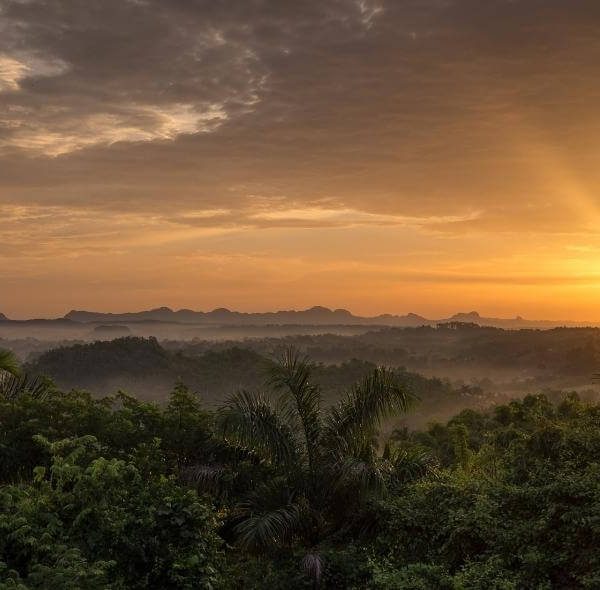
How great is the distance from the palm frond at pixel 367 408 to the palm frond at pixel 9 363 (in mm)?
6734

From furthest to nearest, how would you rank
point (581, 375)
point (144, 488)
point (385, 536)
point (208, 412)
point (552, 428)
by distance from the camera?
point (581, 375) < point (208, 412) < point (552, 428) < point (385, 536) < point (144, 488)

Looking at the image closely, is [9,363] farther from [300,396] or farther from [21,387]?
[300,396]

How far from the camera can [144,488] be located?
33.4ft

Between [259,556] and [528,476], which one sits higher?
[528,476]

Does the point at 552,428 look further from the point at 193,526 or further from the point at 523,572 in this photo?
the point at 193,526

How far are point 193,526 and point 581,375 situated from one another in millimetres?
146988

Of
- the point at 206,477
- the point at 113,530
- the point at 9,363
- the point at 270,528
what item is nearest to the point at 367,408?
the point at 270,528

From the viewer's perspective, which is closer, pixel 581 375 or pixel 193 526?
pixel 193 526

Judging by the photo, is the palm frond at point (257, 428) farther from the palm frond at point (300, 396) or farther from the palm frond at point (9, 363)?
the palm frond at point (9, 363)

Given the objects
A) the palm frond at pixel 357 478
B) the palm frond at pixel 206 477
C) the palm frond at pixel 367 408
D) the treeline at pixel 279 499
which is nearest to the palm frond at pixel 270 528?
the treeline at pixel 279 499

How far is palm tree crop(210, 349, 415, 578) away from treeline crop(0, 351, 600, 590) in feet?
0.09

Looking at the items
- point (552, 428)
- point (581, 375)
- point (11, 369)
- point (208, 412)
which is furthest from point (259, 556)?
point (581, 375)

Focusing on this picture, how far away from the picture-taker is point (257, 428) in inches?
493

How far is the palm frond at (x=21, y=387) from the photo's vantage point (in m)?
15.3
